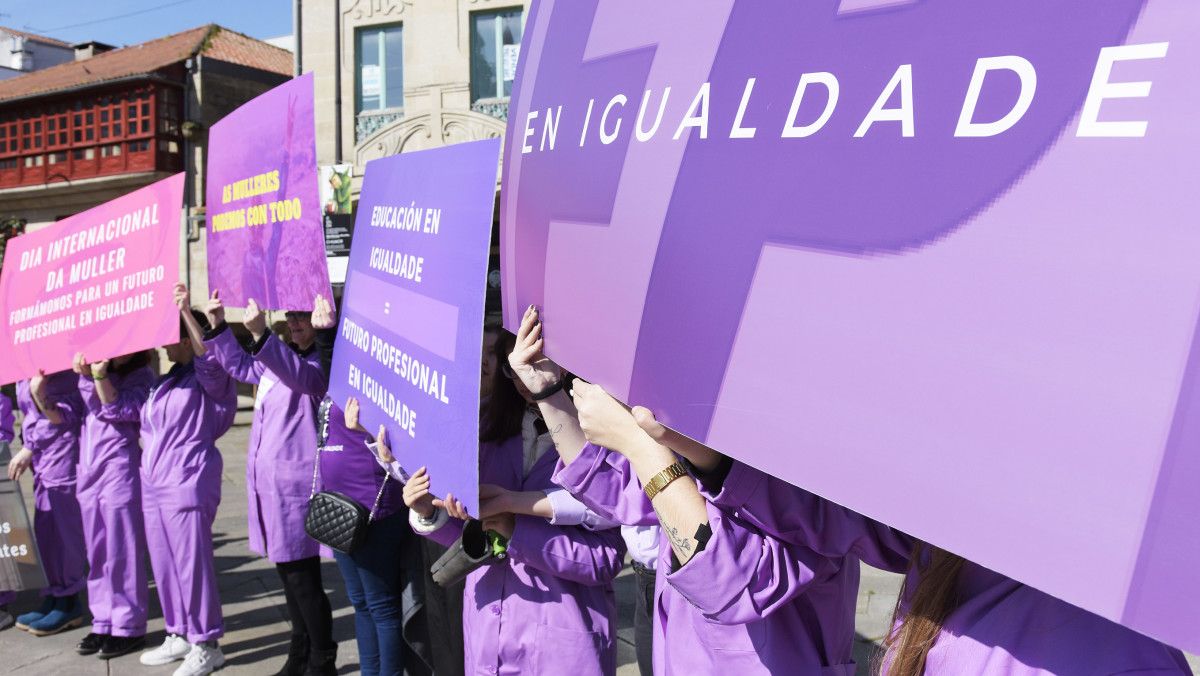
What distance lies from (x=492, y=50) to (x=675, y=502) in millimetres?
16565

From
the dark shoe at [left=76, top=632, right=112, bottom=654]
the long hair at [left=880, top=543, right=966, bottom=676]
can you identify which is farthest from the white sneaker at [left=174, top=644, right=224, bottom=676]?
the long hair at [left=880, top=543, right=966, bottom=676]

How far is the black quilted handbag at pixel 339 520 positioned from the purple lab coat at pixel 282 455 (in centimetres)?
66

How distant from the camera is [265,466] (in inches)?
170

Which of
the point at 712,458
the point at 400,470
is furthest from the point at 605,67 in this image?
the point at 400,470

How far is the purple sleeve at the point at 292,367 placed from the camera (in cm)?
397

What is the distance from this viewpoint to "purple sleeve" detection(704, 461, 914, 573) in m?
1.61

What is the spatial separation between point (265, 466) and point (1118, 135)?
4024 mm

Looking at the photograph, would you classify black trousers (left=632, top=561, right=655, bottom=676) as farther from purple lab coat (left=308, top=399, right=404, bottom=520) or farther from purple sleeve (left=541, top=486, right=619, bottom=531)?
purple lab coat (left=308, top=399, right=404, bottom=520)

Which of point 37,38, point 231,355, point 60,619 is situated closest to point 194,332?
point 231,355

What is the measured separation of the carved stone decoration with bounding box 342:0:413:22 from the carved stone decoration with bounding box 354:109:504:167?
1946mm

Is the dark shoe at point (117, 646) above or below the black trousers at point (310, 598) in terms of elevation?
below

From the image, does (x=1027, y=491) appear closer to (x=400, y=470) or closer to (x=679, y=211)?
(x=679, y=211)

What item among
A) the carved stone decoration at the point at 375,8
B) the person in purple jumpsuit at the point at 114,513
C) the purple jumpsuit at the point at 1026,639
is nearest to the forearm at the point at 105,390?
the person in purple jumpsuit at the point at 114,513

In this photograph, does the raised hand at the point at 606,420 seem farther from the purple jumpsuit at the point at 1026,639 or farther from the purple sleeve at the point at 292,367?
the purple sleeve at the point at 292,367
